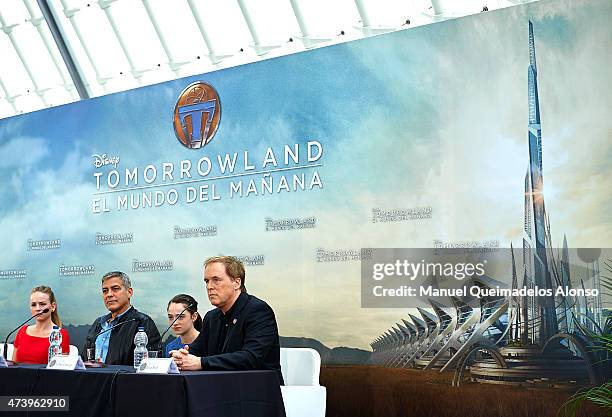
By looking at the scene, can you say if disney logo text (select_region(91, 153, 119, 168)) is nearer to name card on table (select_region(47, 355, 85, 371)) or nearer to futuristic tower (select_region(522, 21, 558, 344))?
futuristic tower (select_region(522, 21, 558, 344))

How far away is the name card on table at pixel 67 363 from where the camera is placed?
459 cm

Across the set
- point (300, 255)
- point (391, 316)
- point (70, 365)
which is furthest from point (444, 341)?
point (70, 365)

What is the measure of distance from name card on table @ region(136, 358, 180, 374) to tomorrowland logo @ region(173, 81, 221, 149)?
4.19 meters

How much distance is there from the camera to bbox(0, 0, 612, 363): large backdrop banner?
20.4 feet

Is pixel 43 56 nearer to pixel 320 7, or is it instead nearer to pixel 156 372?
pixel 320 7

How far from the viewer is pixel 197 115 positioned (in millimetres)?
8328

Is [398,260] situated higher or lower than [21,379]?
higher

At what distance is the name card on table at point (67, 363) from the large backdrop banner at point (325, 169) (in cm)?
287

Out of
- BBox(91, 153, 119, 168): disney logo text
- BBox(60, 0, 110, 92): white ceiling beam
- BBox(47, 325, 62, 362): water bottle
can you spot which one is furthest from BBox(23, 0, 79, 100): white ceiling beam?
BBox(47, 325, 62, 362): water bottle

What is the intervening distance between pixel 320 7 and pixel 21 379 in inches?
199

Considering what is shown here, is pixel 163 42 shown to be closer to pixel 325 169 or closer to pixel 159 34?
pixel 159 34

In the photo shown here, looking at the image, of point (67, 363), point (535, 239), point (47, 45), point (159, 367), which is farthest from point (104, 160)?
point (159, 367)

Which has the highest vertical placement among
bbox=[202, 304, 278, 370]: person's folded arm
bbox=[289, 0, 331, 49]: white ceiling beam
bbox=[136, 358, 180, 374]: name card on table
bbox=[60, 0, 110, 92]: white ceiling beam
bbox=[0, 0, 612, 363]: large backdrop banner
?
bbox=[60, 0, 110, 92]: white ceiling beam

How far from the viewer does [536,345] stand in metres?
6.09
